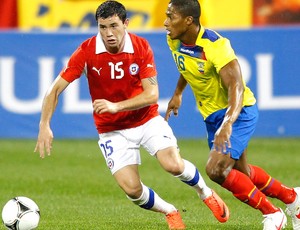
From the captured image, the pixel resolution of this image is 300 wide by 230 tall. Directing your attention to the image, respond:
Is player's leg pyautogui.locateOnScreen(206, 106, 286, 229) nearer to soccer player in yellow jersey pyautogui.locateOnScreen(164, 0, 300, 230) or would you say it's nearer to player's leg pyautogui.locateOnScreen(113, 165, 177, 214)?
soccer player in yellow jersey pyautogui.locateOnScreen(164, 0, 300, 230)

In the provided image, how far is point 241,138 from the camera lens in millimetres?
8461

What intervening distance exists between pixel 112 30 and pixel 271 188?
2020mm

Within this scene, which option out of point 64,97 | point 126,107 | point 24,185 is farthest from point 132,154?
point 64,97

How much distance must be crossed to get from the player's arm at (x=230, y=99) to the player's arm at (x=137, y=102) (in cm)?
67

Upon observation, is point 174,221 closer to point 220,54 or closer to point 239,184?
point 239,184

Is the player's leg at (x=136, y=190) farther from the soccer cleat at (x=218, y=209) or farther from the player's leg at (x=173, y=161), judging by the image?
the soccer cleat at (x=218, y=209)

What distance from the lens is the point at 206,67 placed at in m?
8.52

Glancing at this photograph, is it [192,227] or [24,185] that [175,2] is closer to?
[192,227]

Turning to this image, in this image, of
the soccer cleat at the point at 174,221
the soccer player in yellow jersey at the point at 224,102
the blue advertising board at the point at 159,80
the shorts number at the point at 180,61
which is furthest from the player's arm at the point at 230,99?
the blue advertising board at the point at 159,80

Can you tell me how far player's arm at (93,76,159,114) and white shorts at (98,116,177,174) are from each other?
48cm

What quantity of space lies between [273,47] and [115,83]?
7.68 meters

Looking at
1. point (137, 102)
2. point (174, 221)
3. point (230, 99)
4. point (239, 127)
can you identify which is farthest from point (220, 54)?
point (174, 221)

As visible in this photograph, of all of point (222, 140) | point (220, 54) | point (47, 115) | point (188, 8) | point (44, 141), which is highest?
point (188, 8)

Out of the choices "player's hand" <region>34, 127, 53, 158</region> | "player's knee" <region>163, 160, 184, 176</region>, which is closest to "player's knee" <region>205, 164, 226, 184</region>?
"player's knee" <region>163, 160, 184, 176</region>
